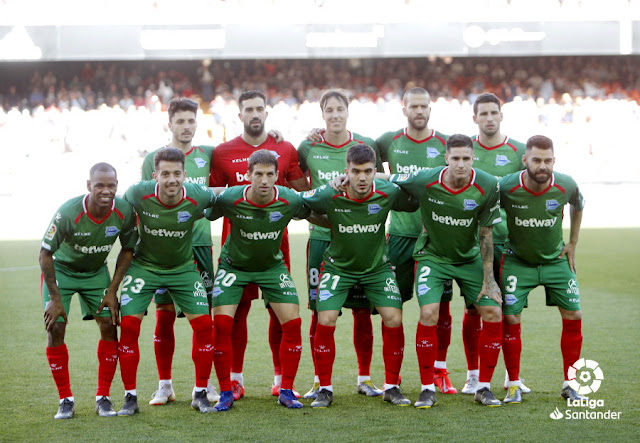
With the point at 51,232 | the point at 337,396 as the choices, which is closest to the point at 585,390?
the point at 337,396

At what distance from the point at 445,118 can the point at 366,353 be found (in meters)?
16.9

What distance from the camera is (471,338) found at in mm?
6195

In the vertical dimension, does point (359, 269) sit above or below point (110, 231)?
below

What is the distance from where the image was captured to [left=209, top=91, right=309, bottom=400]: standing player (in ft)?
20.1

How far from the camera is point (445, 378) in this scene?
6055 mm

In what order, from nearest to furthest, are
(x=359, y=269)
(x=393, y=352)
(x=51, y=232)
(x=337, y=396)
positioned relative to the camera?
1. (x=51, y=232)
2. (x=393, y=352)
3. (x=359, y=269)
4. (x=337, y=396)

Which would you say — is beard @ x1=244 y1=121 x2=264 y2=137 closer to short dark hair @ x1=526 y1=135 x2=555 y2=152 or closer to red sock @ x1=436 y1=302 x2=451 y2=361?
red sock @ x1=436 y1=302 x2=451 y2=361

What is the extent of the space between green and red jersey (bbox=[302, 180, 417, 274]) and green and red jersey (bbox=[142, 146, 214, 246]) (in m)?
0.91

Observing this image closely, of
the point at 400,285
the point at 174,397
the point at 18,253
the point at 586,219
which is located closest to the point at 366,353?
the point at 400,285

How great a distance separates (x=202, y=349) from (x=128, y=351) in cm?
46

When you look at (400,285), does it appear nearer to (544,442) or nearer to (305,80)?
(544,442)

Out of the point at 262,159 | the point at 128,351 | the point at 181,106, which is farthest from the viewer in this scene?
the point at 181,106

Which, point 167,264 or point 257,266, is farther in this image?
point 257,266

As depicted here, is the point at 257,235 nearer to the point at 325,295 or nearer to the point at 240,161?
the point at 325,295
